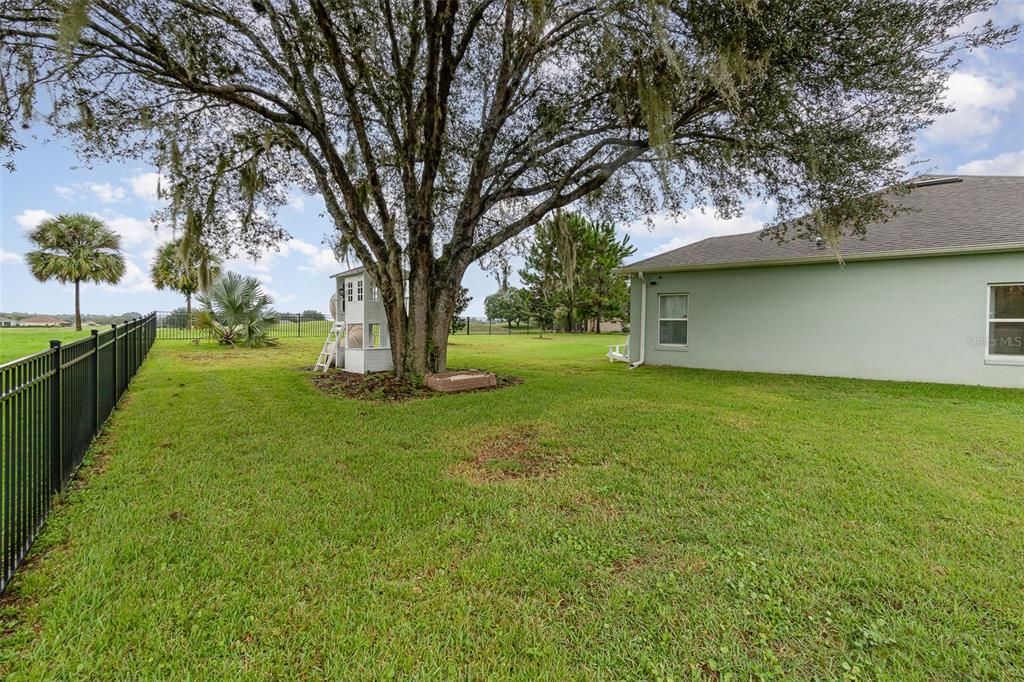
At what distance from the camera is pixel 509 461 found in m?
4.25

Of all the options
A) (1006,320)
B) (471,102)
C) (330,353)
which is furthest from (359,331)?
(1006,320)

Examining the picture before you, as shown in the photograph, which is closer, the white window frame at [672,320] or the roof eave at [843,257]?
the roof eave at [843,257]

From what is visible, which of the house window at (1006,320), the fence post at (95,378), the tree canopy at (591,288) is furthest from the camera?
the tree canopy at (591,288)

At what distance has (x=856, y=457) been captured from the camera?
4289 mm

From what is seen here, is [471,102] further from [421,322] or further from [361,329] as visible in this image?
[361,329]

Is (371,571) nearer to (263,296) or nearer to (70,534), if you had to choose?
(70,534)

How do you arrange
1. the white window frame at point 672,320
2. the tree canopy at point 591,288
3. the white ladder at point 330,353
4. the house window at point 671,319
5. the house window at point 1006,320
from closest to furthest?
1. the house window at point 1006,320
2. the white ladder at point 330,353
3. the white window frame at point 672,320
4. the house window at point 671,319
5. the tree canopy at point 591,288

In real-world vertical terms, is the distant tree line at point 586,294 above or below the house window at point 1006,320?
above

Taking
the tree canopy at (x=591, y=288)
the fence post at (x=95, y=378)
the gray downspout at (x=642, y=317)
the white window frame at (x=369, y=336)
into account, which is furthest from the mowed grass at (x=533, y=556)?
the tree canopy at (x=591, y=288)

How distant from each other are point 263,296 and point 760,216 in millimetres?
15624

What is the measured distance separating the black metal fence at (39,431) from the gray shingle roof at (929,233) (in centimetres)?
1051

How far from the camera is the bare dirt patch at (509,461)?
3908mm

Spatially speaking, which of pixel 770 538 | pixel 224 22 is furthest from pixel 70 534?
pixel 224 22

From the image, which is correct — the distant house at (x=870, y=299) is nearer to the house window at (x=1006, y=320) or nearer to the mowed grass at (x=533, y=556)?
the house window at (x=1006, y=320)
